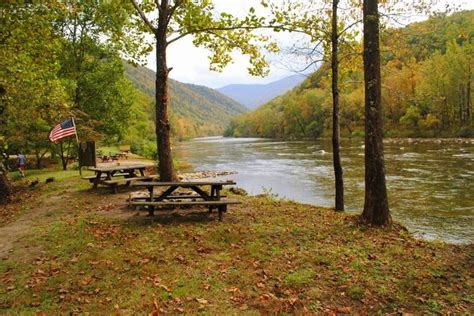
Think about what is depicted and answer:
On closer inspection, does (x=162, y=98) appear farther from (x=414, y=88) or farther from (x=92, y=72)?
(x=414, y=88)

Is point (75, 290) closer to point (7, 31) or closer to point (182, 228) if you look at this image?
point (182, 228)

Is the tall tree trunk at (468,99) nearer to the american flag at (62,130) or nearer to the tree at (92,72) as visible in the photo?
the tree at (92,72)

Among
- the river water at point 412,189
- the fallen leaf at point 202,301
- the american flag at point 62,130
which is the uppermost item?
the american flag at point 62,130

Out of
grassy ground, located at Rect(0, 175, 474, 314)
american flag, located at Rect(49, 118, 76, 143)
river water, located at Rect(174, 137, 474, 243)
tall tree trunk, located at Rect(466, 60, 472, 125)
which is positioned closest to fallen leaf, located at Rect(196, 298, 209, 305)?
grassy ground, located at Rect(0, 175, 474, 314)

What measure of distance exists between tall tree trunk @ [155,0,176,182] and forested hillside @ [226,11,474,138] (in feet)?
16.5

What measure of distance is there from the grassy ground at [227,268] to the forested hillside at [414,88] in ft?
13.5

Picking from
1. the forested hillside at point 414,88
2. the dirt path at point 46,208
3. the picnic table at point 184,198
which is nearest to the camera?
the dirt path at point 46,208

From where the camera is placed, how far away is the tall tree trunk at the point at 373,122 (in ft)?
27.2

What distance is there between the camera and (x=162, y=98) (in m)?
11.2

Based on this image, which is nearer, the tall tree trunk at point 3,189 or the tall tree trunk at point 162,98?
the tall tree trunk at point 162,98

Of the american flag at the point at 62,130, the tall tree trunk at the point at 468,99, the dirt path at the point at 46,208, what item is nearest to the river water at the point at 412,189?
the dirt path at the point at 46,208

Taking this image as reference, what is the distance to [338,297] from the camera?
536 cm

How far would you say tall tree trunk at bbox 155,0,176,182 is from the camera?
11.0 metres

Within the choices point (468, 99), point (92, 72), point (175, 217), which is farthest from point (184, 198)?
point (468, 99)
